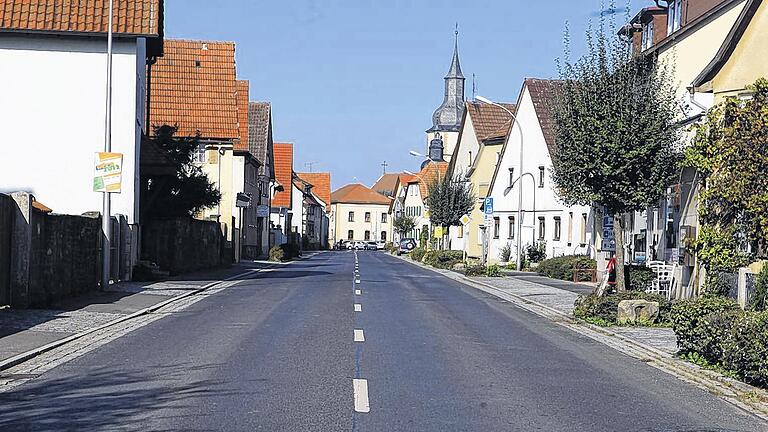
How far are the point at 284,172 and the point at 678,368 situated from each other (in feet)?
Result: 262

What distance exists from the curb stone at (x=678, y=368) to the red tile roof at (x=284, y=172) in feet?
221

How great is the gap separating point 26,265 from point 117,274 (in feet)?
31.5

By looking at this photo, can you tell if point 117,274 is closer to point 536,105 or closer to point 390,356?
point 390,356

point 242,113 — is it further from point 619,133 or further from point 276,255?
point 619,133

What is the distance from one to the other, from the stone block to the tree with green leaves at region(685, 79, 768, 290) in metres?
1.41

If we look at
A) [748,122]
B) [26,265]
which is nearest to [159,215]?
[26,265]

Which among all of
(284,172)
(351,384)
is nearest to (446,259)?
(284,172)

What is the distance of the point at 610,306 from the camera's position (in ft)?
67.0

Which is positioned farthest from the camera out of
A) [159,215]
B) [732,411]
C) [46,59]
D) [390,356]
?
[159,215]

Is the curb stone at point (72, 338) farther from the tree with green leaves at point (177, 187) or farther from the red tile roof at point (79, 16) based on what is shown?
the tree with green leaves at point (177, 187)

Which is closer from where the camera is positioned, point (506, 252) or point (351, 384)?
point (351, 384)

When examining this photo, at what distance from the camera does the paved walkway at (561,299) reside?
1677cm

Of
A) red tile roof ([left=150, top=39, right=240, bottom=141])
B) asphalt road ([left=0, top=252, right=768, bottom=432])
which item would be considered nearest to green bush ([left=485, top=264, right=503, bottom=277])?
red tile roof ([left=150, top=39, right=240, bottom=141])

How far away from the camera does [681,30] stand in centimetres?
2862
